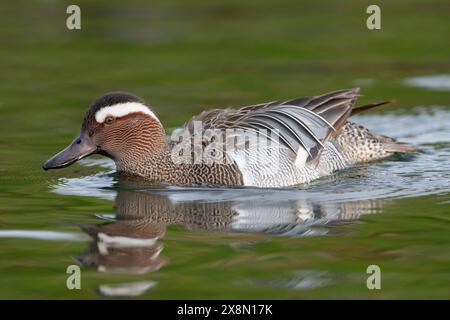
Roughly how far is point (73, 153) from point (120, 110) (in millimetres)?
567

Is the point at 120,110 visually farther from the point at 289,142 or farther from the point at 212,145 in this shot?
the point at 289,142

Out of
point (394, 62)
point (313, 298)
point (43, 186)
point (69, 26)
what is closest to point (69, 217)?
point (43, 186)

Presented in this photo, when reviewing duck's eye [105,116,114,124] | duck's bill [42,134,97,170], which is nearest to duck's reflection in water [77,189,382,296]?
duck's bill [42,134,97,170]

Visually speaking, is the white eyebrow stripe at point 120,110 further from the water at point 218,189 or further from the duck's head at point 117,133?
the water at point 218,189

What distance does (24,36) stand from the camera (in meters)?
16.3

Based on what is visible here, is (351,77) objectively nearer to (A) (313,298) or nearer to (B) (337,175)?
(B) (337,175)

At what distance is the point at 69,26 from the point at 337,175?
7.93m

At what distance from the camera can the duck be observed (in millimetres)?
9445

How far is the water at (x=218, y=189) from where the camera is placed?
6.71 meters

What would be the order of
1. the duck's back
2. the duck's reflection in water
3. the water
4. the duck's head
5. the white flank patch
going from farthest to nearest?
the white flank patch < the duck's back < the duck's head < the duck's reflection in water < the water

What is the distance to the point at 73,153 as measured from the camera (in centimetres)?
935

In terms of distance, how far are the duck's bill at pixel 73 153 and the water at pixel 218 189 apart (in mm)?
252

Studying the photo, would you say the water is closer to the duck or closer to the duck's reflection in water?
the duck's reflection in water

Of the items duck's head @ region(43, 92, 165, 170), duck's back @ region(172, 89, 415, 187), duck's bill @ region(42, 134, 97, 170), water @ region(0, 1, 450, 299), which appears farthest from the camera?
duck's back @ region(172, 89, 415, 187)
